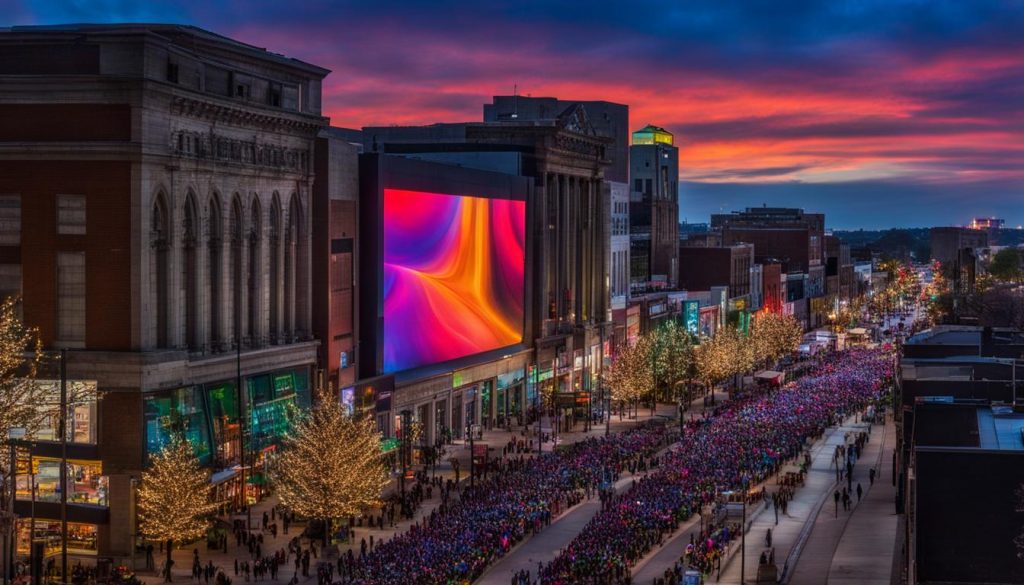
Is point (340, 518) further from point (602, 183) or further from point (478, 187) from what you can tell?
point (602, 183)

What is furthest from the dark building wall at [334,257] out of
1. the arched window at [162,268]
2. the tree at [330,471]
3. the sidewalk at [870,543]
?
the sidewalk at [870,543]

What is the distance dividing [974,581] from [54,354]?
38.8m

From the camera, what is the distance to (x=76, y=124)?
65.1 meters

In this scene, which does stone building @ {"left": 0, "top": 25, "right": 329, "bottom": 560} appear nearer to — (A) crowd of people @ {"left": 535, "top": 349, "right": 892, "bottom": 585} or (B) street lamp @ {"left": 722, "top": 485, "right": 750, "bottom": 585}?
(A) crowd of people @ {"left": 535, "top": 349, "right": 892, "bottom": 585}

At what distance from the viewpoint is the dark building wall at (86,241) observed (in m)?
65.4

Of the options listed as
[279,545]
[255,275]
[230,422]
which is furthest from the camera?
[255,275]

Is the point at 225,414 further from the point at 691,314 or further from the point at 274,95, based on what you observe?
the point at 691,314

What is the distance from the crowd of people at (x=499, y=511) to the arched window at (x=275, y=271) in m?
13.1

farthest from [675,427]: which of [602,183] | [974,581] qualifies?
[974,581]

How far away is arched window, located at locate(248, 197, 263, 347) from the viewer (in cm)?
7712

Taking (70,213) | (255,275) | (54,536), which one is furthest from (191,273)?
(54,536)

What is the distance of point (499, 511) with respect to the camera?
69.7m

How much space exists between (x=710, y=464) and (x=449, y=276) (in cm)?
2692

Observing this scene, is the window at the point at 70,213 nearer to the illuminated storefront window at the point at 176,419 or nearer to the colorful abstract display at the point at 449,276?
the illuminated storefront window at the point at 176,419
